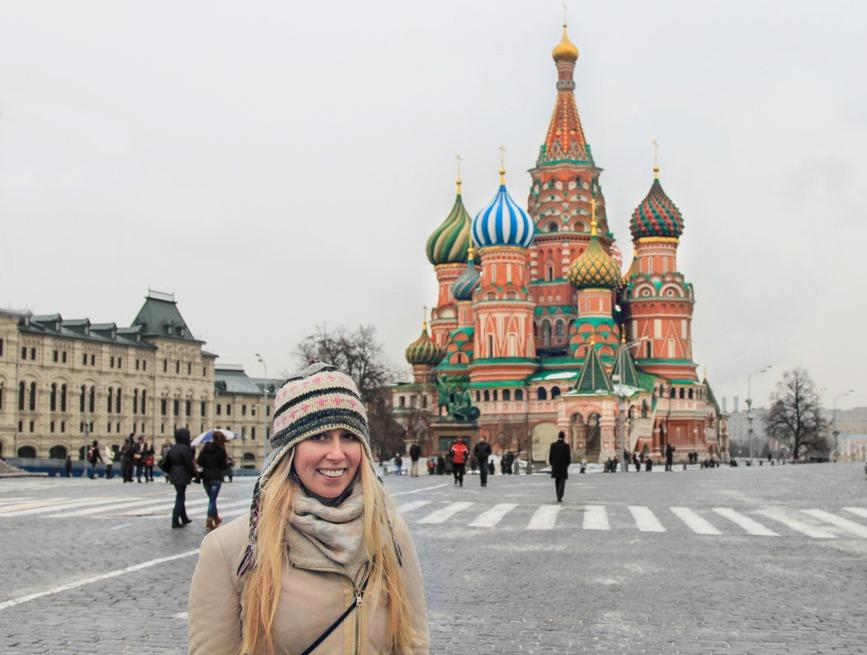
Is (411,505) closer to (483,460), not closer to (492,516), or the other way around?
(492,516)

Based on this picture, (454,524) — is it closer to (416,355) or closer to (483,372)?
(483,372)

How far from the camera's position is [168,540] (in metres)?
15.2

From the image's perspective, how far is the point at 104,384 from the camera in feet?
306

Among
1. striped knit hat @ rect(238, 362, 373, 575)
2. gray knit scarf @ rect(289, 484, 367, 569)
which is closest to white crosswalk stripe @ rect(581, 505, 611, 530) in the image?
striped knit hat @ rect(238, 362, 373, 575)

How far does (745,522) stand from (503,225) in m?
68.0

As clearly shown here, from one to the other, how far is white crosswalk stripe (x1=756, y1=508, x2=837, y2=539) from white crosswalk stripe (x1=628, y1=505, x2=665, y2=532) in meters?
2.06

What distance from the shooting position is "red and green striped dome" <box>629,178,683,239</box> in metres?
88.8

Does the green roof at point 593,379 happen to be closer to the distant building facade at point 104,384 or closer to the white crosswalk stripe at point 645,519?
the distant building facade at point 104,384

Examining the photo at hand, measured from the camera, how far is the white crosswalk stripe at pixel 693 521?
56.9ft

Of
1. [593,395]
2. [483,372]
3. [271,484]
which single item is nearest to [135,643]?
[271,484]

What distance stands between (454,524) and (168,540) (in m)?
4.80

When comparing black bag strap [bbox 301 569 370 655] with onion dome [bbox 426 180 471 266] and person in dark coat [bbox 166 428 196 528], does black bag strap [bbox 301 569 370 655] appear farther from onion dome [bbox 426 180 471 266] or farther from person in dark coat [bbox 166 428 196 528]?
onion dome [bbox 426 180 471 266]

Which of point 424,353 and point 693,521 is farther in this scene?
point 424,353

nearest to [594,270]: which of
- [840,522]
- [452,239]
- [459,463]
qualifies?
[452,239]
